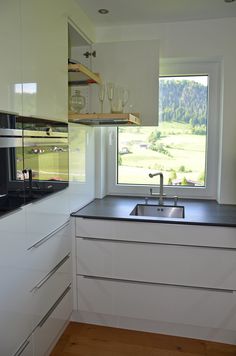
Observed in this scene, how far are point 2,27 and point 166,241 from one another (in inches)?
63.9

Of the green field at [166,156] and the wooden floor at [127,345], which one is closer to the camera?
the wooden floor at [127,345]

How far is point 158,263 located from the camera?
7.56 feet

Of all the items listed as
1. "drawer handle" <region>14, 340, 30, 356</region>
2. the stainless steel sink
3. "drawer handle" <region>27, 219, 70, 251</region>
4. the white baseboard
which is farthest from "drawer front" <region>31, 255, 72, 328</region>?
the stainless steel sink

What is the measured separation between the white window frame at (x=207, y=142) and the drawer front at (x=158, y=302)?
1035 mm

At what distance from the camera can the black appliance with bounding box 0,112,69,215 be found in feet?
4.92

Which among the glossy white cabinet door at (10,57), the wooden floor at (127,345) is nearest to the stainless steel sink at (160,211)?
the wooden floor at (127,345)

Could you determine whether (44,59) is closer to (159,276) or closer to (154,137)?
(154,137)

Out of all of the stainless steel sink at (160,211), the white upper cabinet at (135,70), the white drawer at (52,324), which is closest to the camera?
the white drawer at (52,324)

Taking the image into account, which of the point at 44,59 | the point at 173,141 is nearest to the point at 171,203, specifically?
the point at 173,141

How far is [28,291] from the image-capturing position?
1.79m

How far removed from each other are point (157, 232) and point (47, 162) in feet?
2.97

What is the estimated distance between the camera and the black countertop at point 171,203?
7.45 feet

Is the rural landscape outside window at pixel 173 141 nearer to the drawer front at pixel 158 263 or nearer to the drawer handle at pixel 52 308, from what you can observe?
the drawer front at pixel 158 263

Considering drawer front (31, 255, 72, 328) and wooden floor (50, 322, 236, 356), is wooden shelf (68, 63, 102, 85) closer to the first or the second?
drawer front (31, 255, 72, 328)
